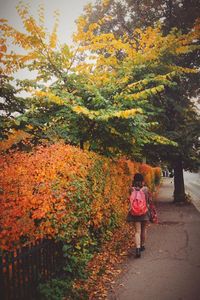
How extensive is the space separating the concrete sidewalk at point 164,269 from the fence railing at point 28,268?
125 cm

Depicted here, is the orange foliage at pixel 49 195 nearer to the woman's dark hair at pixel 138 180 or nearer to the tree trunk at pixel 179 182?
the woman's dark hair at pixel 138 180

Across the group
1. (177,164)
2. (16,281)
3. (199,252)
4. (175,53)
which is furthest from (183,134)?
(16,281)

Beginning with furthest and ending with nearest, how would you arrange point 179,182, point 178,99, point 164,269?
point 179,182, point 178,99, point 164,269

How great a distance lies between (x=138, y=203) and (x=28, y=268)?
3687mm

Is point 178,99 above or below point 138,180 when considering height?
above

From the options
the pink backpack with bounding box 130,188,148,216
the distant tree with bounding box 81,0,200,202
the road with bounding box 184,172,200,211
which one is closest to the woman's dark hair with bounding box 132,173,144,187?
the pink backpack with bounding box 130,188,148,216

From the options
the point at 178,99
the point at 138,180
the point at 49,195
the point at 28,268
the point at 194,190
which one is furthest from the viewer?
the point at 194,190

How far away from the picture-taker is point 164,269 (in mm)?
6863

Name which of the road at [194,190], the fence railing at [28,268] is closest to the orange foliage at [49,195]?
the fence railing at [28,268]

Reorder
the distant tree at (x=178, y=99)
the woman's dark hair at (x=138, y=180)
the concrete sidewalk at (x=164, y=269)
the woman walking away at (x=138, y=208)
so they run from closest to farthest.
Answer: the concrete sidewalk at (x=164, y=269)
the woman walking away at (x=138, y=208)
the woman's dark hair at (x=138, y=180)
the distant tree at (x=178, y=99)

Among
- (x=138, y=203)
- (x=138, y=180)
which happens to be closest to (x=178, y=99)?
(x=138, y=180)

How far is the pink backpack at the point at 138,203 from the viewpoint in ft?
26.2

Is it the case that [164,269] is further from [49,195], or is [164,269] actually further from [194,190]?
[194,190]

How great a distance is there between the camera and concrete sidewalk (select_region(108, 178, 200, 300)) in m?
5.66
